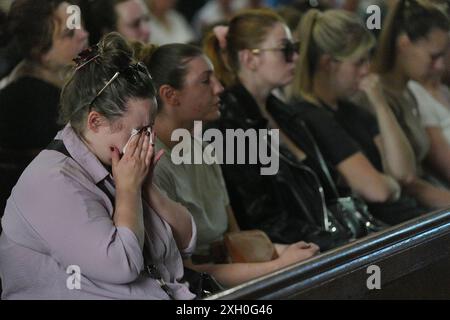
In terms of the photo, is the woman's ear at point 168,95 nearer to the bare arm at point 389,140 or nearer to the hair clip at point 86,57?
the hair clip at point 86,57

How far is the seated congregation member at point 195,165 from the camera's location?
106 inches

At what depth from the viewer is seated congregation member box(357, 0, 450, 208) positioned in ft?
13.5

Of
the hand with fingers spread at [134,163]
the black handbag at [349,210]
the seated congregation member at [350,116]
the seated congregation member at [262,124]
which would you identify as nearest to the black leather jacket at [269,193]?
the seated congregation member at [262,124]

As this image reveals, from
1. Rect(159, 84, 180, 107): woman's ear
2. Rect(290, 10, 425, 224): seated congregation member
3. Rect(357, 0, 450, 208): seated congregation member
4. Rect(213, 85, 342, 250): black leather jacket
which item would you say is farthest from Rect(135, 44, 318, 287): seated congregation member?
Rect(357, 0, 450, 208): seated congregation member

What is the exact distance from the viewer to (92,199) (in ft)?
7.24

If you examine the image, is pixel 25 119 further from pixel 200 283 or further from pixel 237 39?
pixel 237 39

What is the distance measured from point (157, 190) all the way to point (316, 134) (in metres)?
1.40

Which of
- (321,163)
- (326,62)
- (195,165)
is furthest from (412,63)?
(195,165)

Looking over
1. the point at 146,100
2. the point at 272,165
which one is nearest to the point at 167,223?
the point at 146,100

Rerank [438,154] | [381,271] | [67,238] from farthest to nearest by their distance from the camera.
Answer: [438,154], [381,271], [67,238]

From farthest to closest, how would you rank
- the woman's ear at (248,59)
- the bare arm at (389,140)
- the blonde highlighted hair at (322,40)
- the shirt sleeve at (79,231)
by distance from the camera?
the bare arm at (389,140), the blonde highlighted hair at (322,40), the woman's ear at (248,59), the shirt sleeve at (79,231)

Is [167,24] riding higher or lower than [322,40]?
higher

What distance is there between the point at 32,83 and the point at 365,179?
66.4 inches

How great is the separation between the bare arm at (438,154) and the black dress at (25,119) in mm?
2255
